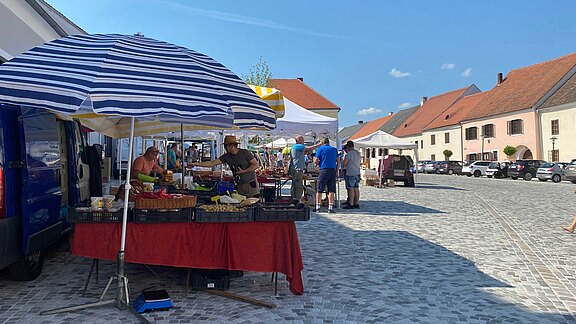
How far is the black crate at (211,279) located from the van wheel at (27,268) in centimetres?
170

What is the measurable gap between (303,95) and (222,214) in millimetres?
57564

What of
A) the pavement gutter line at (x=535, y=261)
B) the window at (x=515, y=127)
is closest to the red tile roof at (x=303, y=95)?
the window at (x=515, y=127)

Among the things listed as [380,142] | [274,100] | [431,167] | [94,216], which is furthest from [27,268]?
[431,167]

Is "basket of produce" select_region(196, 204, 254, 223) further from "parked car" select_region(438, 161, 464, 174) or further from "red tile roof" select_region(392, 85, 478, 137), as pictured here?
"red tile roof" select_region(392, 85, 478, 137)

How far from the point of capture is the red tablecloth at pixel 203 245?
4.73 meters

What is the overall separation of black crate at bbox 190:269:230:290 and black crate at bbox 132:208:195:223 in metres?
0.70

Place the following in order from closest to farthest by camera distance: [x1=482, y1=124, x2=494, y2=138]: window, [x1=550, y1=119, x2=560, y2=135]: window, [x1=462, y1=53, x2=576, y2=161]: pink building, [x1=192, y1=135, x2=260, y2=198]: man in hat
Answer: [x1=192, y1=135, x2=260, y2=198]: man in hat
[x1=550, y1=119, x2=560, y2=135]: window
[x1=462, y1=53, x2=576, y2=161]: pink building
[x1=482, y1=124, x2=494, y2=138]: window

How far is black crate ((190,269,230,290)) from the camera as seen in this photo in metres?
5.02

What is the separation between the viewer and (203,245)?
4.80 metres

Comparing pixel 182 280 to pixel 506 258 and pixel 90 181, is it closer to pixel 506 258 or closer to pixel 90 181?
pixel 90 181

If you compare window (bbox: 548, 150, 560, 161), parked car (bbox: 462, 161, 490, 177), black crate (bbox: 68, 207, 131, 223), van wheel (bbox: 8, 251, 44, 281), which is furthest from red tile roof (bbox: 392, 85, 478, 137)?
black crate (bbox: 68, 207, 131, 223)

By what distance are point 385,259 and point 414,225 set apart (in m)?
3.44

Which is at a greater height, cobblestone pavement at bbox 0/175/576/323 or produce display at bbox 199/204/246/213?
produce display at bbox 199/204/246/213

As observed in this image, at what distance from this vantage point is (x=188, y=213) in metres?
4.73
